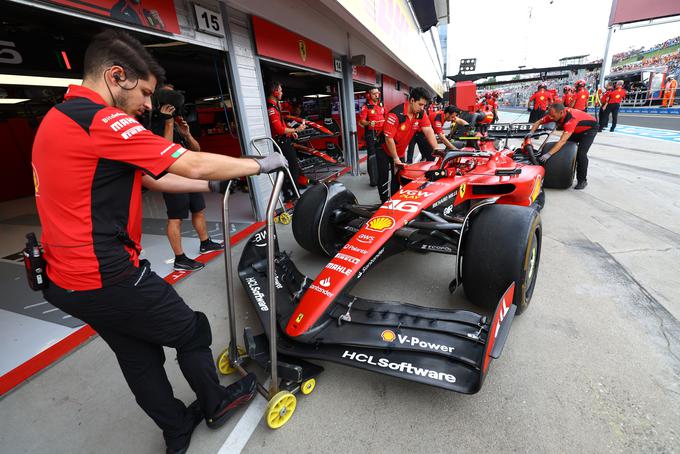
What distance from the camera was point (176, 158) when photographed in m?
1.04

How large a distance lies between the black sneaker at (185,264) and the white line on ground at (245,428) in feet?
6.19

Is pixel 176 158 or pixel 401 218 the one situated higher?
pixel 176 158

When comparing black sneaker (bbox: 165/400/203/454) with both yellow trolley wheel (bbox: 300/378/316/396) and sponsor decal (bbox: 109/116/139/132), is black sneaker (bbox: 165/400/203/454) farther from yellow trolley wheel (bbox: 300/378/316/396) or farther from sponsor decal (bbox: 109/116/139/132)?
sponsor decal (bbox: 109/116/139/132)

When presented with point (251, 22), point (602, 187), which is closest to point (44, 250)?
point (251, 22)

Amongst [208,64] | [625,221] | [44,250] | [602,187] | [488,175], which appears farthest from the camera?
[208,64]

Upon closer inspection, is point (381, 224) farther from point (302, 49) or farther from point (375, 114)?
point (375, 114)

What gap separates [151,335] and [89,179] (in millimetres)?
619

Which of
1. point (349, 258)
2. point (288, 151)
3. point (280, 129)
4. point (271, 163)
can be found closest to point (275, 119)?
point (280, 129)

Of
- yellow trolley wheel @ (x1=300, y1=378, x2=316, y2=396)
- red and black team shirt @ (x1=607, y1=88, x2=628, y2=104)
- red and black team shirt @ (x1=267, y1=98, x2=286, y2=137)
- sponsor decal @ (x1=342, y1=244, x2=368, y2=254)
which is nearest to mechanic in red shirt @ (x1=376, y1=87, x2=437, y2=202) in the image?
red and black team shirt @ (x1=267, y1=98, x2=286, y2=137)

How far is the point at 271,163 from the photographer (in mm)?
1216

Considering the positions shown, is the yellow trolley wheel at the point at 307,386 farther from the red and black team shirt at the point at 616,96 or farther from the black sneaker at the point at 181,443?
the red and black team shirt at the point at 616,96

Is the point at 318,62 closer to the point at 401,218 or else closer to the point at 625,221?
the point at 401,218

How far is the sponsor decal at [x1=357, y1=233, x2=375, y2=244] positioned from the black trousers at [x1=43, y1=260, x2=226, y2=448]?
1.13m

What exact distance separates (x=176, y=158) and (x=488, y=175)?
9.78ft
